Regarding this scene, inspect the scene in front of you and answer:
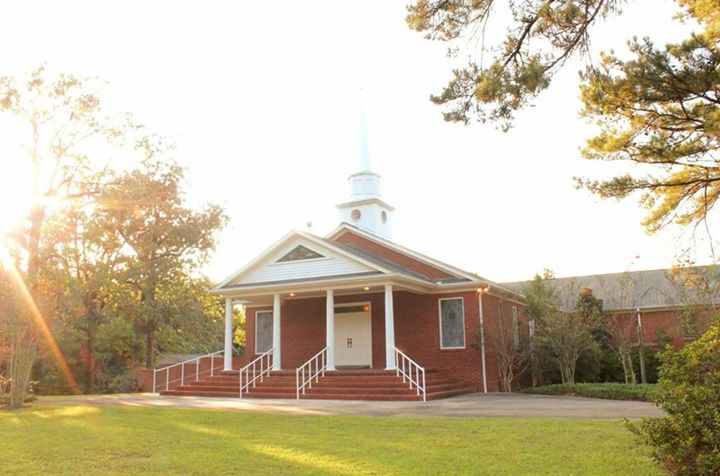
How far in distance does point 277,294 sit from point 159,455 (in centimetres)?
1274

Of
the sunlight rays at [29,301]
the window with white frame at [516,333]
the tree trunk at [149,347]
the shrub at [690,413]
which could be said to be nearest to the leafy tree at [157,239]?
the tree trunk at [149,347]

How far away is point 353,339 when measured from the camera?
21516mm

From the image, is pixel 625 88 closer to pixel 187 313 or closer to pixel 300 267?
pixel 300 267

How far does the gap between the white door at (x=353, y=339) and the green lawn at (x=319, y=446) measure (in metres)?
9.92

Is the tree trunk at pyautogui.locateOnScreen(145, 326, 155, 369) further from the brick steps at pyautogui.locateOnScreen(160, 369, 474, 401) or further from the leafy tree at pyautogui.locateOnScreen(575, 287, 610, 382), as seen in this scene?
the leafy tree at pyautogui.locateOnScreen(575, 287, 610, 382)

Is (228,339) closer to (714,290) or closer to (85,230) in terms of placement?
(85,230)

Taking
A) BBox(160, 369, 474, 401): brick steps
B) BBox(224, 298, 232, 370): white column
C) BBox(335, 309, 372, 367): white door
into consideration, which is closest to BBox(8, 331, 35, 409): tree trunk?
BBox(160, 369, 474, 401): brick steps

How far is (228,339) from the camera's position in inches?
819

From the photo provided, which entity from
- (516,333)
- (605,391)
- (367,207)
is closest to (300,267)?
(367,207)

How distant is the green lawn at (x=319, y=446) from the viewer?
6439mm

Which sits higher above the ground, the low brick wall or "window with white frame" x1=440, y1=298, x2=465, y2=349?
"window with white frame" x1=440, y1=298, x2=465, y2=349

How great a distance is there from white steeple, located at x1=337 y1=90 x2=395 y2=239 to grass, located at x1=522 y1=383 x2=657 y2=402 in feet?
31.4

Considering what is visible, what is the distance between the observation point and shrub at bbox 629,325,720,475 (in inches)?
223

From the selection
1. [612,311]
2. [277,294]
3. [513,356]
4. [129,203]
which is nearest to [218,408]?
[277,294]
